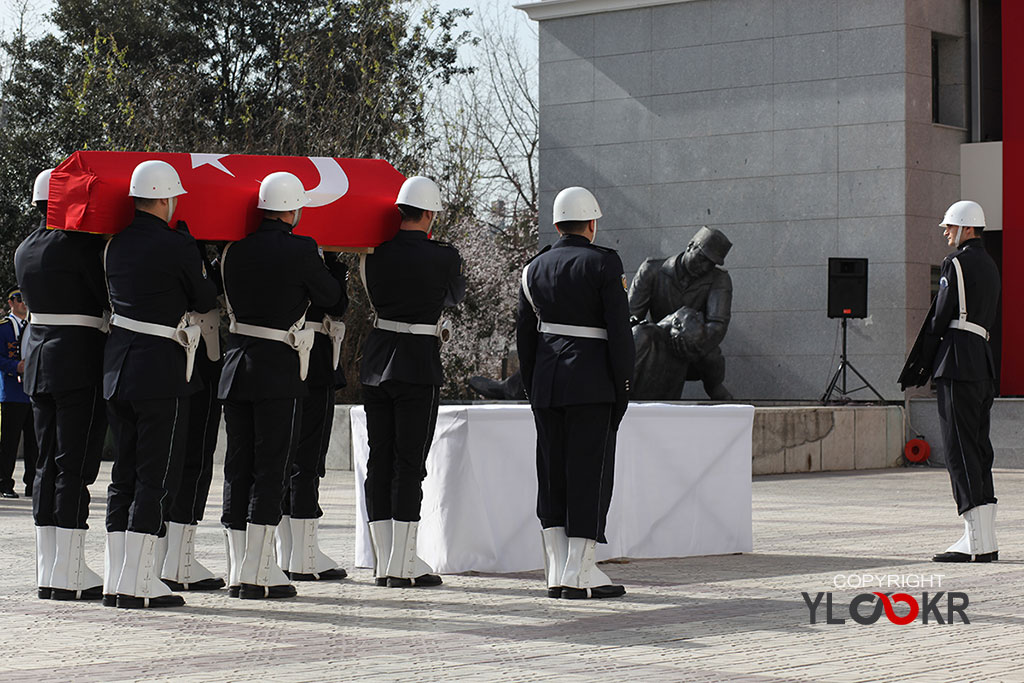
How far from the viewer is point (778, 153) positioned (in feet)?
80.7

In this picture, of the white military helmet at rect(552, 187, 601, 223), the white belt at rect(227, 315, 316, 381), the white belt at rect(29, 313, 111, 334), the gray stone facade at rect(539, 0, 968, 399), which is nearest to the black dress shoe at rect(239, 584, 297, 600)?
the white belt at rect(227, 315, 316, 381)

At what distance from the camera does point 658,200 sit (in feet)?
84.3

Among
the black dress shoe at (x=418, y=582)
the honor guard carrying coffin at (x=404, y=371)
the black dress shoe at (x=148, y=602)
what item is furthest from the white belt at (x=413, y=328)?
the black dress shoe at (x=148, y=602)

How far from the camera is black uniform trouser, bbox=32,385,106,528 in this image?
8.09 meters

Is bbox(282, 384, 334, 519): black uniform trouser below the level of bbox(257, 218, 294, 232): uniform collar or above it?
below

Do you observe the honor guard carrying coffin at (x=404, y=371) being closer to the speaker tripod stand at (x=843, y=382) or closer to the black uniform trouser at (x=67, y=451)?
the black uniform trouser at (x=67, y=451)

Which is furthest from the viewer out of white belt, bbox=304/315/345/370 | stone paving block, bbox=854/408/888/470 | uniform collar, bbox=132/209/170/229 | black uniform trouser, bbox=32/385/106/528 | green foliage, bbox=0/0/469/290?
green foliage, bbox=0/0/469/290

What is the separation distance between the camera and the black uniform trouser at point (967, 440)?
9992 mm

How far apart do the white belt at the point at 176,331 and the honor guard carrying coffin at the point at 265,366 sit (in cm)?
31

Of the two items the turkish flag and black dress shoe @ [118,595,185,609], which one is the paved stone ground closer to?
black dress shoe @ [118,595,185,609]

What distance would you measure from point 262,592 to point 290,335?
126 cm

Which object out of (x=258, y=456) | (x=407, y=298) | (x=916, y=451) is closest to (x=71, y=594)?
(x=258, y=456)

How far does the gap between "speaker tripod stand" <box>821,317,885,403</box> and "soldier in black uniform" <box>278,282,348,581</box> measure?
44.8ft

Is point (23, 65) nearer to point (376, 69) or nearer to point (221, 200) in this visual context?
point (376, 69)
